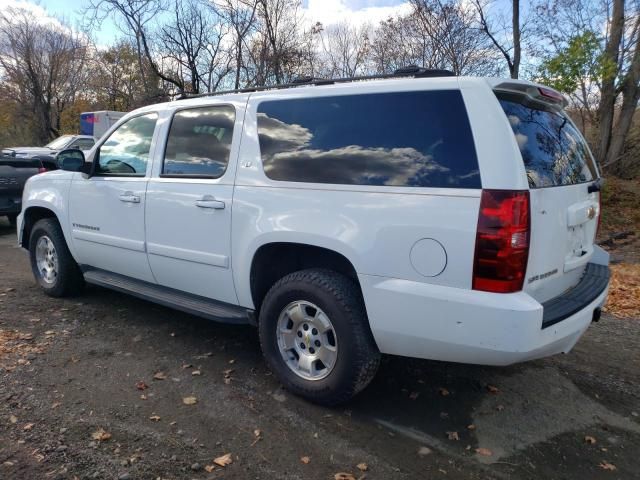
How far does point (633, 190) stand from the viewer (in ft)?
45.9

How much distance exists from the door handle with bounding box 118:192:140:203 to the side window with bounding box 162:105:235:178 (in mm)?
326

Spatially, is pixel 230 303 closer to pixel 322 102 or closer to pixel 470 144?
pixel 322 102

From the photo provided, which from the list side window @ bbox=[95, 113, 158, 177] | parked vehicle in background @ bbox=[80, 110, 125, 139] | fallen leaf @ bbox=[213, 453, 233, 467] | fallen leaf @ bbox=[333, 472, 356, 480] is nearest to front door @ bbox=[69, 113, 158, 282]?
side window @ bbox=[95, 113, 158, 177]

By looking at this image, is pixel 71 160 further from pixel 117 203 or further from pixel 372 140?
pixel 372 140

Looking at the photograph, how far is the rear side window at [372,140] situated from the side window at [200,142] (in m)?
Answer: 0.34

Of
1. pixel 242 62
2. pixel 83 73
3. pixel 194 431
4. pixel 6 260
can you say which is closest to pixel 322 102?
pixel 194 431

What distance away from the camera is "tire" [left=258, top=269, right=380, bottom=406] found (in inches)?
115

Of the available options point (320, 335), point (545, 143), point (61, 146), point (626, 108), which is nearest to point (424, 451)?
point (320, 335)

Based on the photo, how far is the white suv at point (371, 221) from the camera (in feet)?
8.16

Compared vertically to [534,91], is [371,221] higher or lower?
lower

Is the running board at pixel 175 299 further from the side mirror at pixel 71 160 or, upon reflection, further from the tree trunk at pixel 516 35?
the tree trunk at pixel 516 35

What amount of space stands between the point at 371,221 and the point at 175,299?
1.88 meters

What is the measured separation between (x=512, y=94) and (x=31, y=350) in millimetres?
3884

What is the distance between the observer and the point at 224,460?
2.62m
